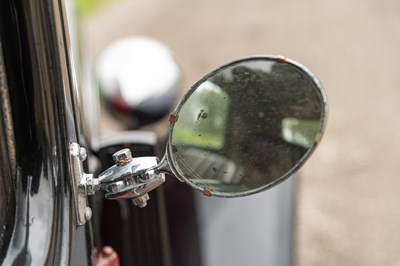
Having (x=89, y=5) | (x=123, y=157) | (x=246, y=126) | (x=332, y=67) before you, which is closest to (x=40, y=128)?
(x=123, y=157)

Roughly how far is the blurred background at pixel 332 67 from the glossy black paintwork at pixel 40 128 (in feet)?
6.80

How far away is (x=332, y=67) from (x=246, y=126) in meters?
3.85

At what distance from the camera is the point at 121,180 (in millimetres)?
912

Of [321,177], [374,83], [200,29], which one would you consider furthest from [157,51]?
[200,29]

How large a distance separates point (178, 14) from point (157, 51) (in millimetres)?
2717

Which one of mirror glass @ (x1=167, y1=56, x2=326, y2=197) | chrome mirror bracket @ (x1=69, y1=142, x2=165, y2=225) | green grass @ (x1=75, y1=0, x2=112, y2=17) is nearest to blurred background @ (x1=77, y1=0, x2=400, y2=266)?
green grass @ (x1=75, y1=0, x2=112, y2=17)

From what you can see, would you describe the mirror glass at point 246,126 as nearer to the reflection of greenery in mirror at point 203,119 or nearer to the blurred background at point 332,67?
the reflection of greenery in mirror at point 203,119

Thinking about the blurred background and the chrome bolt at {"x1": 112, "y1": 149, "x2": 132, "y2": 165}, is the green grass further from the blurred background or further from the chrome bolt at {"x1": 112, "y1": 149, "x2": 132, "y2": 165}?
the chrome bolt at {"x1": 112, "y1": 149, "x2": 132, "y2": 165}

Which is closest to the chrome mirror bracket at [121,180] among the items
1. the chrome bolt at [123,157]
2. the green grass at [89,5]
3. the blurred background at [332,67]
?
the chrome bolt at [123,157]

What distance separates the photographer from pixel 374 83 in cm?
457

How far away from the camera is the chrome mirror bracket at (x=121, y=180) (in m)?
0.91

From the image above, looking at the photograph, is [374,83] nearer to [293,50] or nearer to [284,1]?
[293,50]

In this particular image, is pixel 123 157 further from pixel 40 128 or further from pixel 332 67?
pixel 332 67

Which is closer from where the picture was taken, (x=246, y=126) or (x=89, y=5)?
(x=246, y=126)
